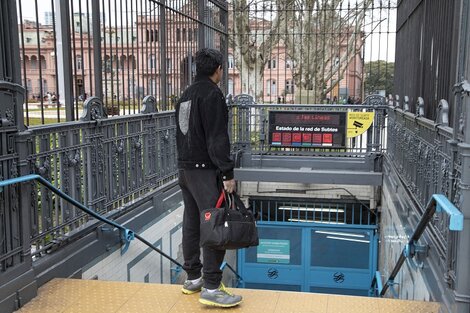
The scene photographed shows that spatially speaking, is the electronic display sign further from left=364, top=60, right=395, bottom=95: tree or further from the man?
the man

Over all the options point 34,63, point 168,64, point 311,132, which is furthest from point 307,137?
point 34,63

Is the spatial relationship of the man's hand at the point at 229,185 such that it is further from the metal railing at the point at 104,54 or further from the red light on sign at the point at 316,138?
the red light on sign at the point at 316,138

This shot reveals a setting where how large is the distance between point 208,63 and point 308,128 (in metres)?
7.13

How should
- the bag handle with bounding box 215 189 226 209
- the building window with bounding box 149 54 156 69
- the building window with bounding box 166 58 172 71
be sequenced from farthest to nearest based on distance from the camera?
the building window with bounding box 166 58 172 71, the building window with bounding box 149 54 156 69, the bag handle with bounding box 215 189 226 209

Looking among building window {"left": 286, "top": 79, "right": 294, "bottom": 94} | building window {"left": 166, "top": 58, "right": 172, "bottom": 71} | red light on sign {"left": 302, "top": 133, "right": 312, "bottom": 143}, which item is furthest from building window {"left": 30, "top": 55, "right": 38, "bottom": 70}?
building window {"left": 286, "top": 79, "right": 294, "bottom": 94}

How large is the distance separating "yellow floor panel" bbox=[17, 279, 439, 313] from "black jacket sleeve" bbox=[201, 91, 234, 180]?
1.11 m

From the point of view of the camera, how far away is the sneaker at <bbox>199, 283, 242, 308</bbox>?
12.8ft

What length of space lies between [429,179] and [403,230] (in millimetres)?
1449

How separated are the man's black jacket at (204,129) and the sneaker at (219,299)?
904 mm

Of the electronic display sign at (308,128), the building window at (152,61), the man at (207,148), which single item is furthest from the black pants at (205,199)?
the electronic display sign at (308,128)

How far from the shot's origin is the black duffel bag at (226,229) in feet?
12.1

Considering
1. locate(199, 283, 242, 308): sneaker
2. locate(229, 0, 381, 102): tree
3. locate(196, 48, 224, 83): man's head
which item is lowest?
locate(199, 283, 242, 308): sneaker

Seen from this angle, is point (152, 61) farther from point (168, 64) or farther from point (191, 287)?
point (191, 287)

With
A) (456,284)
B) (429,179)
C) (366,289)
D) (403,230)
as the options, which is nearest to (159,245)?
(403,230)
